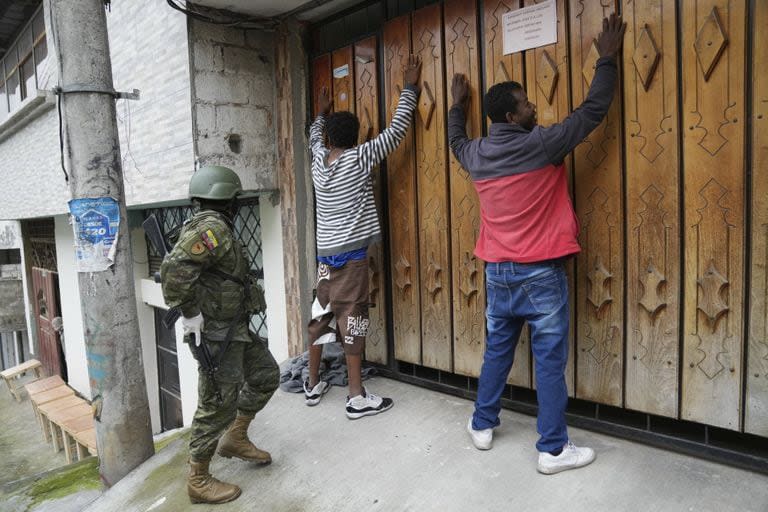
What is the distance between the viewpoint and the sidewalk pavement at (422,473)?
249cm

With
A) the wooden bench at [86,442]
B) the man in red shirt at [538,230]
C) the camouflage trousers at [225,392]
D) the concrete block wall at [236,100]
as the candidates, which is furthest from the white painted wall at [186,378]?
the man in red shirt at [538,230]

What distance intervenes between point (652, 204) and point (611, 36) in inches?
33.0

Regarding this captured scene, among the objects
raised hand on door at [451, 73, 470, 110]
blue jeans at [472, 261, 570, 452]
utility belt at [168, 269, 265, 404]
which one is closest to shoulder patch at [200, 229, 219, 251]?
utility belt at [168, 269, 265, 404]

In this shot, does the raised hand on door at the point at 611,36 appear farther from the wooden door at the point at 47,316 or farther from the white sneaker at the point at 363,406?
the wooden door at the point at 47,316

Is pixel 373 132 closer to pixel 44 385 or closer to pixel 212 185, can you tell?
pixel 212 185

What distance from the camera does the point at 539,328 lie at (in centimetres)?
272

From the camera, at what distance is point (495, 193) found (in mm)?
2844

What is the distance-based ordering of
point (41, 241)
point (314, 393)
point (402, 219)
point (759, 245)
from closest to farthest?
1. point (759, 245)
2. point (314, 393)
3. point (402, 219)
4. point (41, 241)

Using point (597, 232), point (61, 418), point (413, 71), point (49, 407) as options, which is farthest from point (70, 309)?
point (597, 232)

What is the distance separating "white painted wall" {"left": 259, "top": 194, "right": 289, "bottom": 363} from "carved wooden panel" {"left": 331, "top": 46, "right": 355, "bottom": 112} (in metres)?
1.04

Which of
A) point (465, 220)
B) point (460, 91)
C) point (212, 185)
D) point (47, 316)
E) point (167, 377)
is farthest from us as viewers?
point (47, 316)

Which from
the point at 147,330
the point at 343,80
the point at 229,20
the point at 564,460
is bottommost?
the point at 147,330

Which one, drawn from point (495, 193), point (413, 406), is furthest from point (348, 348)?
point (495, 193)

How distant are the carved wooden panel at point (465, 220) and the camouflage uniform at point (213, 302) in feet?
4.23
